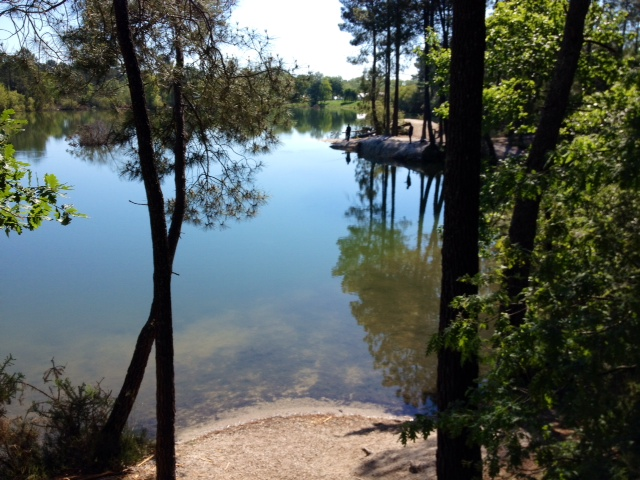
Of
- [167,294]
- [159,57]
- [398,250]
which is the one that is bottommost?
[398,250]

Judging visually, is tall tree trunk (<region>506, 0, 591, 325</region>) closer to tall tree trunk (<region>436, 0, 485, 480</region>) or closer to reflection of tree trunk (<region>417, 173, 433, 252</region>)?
tall tree trunk (<region>436, 0, 485, 480</region>)

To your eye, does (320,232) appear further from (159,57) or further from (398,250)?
(159,57)

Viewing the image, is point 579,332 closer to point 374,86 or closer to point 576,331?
point 576,331

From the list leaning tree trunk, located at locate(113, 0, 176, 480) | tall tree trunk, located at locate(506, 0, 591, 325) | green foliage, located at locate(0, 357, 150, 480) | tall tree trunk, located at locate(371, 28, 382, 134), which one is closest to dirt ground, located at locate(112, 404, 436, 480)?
green foliage, located at locate(0, 357, 150, 480)

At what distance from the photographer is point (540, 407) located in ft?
11.1

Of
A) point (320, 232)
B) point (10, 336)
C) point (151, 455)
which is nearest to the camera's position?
point (151, 455)

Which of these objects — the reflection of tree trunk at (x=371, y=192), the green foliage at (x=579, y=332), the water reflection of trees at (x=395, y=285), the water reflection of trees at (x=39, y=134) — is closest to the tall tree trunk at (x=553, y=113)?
the green foliage at (x=579, y=332)

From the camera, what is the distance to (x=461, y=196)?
4477 mm

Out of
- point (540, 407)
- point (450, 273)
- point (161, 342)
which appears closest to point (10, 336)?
point (161, 342)

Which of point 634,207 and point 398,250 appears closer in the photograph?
point 634,207

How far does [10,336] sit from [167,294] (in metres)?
7.68

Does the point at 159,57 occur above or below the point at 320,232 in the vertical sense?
above

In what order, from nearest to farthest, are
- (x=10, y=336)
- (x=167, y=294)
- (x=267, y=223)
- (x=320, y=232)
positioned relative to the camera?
(x=167, y=294) → (x=10, y=336) → (x=320, y=232) → (x=267, y=223)

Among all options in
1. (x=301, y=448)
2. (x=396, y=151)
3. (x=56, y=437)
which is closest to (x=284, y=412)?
(x=301, y=448)
